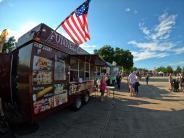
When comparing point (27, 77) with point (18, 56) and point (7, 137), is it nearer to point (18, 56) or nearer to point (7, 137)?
point (18, 56)

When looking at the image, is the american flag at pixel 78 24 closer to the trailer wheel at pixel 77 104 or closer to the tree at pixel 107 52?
the trailer wheel at pixel 77 104

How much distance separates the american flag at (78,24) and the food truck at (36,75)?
64cm

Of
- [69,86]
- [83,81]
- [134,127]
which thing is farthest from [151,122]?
[83,81]

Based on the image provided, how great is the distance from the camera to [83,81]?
1160 centimetres

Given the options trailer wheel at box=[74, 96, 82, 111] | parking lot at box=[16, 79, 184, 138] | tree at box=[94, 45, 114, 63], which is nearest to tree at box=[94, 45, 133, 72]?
tree at box=[94, 45, 114, 63]

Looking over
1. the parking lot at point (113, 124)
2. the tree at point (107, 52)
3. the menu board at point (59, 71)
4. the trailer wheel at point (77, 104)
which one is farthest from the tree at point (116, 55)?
the menu board at point (59, 71)

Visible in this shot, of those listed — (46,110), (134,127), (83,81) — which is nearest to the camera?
(46,110)

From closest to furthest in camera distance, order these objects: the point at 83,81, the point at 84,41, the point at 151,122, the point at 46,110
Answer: the point at 46,110 < the point at 151,122 < the point at 84,41 < the point at 83,81

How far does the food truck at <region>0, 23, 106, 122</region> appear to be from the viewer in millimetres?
6293

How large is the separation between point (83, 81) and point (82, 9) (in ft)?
13.3

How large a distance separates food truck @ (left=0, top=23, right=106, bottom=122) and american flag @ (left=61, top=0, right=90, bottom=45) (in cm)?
64

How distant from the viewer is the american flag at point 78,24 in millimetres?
8781

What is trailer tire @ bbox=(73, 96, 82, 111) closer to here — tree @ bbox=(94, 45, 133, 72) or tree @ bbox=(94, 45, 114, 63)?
tree @ bbox=(94, 45, 133, 72)

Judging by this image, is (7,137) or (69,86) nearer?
(7,137)
